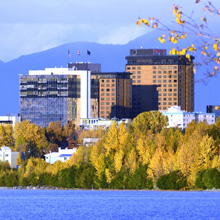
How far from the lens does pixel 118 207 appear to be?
110 m

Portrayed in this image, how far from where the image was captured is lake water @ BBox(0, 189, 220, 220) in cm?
9225

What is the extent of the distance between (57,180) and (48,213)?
65711mm

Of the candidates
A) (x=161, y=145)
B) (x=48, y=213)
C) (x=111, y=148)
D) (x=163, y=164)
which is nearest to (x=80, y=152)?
(x=111, y=148)

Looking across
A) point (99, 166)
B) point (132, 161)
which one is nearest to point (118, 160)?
point (132, 161)

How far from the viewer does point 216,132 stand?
173875mm

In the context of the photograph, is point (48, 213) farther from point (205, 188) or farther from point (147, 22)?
point (147, 22)

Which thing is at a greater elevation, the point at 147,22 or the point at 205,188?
the point at 147,22

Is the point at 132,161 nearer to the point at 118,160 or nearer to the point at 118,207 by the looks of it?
the point at 118,160

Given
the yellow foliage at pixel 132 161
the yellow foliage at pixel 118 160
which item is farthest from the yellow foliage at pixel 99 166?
the yellow foliage at pixel 132 161

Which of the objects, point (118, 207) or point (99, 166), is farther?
point (99, 166)

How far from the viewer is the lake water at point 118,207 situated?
92250 mm

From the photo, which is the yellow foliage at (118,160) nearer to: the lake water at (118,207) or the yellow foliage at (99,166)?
the yellow foliage at (99,166)

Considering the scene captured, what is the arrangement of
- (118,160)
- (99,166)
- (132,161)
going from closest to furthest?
(132,161)
(118,160)
(99,166)

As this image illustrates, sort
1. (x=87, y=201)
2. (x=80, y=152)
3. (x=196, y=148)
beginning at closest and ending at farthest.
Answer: (x=87, y=201) → (x=196, y=148) → (x=80, y=152)
